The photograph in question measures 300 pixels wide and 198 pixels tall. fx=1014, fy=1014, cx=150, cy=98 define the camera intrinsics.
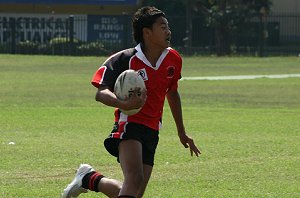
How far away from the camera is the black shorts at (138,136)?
7.85 m

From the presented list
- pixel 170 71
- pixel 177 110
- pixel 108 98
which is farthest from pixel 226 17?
pixel 108 98

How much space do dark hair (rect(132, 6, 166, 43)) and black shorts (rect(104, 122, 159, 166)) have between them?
74cm

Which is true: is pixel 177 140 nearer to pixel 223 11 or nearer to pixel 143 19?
pixel 143 19

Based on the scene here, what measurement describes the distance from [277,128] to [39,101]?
8.33m

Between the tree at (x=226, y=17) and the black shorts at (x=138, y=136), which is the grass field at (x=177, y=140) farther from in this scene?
the tree at (x=226, y=17)

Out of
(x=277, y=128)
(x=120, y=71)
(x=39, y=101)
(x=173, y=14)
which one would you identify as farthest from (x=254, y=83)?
(x=173, y=14)

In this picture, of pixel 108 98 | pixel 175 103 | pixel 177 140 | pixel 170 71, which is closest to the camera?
pixel 108 98

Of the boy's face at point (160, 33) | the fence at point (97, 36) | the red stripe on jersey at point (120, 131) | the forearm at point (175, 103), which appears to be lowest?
the fence at point (97, 36)

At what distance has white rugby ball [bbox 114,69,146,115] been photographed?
737 cm

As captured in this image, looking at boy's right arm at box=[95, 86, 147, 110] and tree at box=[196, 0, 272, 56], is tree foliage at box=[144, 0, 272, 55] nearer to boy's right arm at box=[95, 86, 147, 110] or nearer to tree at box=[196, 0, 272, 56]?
tree at box=[196, 0, 272, 56]

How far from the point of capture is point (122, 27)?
55.3m

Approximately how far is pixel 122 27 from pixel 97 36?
1767 millimetres

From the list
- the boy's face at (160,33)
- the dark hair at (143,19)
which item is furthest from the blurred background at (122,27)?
the boy's face at (160,33)

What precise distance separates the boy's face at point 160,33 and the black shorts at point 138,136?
0.68 m
